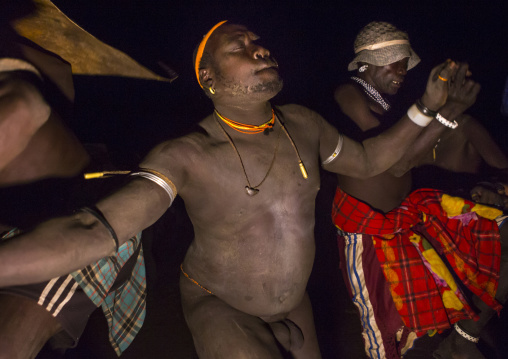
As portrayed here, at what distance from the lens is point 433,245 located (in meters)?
3.13

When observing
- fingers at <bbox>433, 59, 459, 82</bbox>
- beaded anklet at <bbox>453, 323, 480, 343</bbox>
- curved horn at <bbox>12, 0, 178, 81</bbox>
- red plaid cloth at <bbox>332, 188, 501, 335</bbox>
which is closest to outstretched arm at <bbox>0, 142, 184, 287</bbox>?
curved horn at <bbox>12, 0, 178, 81</bbox>

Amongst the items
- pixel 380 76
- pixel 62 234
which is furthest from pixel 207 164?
pixel 380 76

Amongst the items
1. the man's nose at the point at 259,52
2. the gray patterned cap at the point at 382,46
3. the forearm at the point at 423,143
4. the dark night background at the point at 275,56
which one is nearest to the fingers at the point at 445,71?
the forearm at the point at 423,143

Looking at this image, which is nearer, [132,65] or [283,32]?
[132,65]

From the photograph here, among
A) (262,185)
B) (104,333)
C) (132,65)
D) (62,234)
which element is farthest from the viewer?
(104,333)

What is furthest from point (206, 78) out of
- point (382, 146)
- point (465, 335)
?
point (465, 335)

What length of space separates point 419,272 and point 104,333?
2.56m

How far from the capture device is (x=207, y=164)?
81.7 inches

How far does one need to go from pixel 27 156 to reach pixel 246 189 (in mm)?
1038

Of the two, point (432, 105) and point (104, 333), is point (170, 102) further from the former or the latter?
point (432, 105)

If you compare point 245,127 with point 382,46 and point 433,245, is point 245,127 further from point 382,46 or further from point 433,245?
point 433,245

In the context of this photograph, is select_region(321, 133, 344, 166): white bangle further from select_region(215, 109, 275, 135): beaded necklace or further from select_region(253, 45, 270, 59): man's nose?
select_region(253, 45, 270, 59): man's nose

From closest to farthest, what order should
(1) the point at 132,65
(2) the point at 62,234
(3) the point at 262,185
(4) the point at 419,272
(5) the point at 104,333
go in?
(2) the point at 62,234, (3) the point at 262,185, (1) the point at 132,65, (4) the point at 419,272, (5) the point at 104,333

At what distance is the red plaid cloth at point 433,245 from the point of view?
2.88 metres
